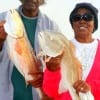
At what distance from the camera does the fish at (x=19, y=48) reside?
385cm

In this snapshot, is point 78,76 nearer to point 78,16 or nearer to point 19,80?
point 78,16

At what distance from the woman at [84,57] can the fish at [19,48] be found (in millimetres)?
237

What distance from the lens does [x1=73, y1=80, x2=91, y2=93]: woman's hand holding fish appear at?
3.45 meters

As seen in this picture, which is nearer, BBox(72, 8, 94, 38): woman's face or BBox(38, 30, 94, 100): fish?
BBox(38, 30, 94, 100): fish

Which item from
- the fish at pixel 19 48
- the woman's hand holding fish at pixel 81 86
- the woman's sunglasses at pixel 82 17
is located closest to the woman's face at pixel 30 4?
the fish at pixel 19 48

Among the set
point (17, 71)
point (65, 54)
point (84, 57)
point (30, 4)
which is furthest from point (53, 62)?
point (30, 4)

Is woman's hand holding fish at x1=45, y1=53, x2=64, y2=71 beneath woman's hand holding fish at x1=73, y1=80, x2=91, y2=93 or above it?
above

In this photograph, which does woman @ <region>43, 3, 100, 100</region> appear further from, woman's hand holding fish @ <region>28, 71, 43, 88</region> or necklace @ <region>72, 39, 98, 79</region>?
woman's hand holding fish @ <region>28, 71, 43, 88</region>

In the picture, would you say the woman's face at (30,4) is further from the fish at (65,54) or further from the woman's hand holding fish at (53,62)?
the woman's hand holding fish at (53,62)

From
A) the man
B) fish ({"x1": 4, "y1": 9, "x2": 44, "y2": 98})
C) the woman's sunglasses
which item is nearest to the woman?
the woman's sunglasses

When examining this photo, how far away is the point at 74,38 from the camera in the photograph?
12.8 ft

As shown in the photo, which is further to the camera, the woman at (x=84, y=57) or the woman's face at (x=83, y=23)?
the woman's face at (x=83, y=23)

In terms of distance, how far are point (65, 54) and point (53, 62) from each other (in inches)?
4.3

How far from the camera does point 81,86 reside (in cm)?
346
